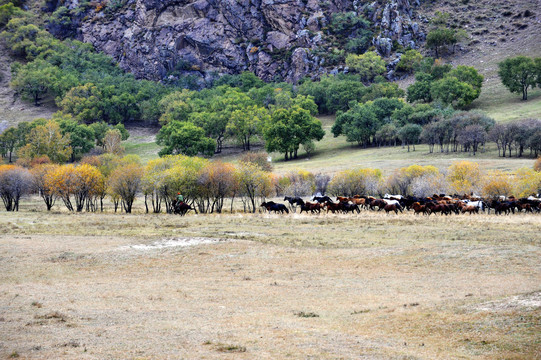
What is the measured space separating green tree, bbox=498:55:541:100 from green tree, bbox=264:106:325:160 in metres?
55.3

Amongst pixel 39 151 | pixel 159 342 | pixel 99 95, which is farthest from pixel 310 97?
pixel 159 342

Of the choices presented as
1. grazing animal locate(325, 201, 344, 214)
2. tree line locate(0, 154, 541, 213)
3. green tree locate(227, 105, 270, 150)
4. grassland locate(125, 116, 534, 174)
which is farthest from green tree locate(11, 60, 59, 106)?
grazing animal locate(325, 201, 344, 214)

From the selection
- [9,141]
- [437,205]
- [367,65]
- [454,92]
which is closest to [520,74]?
[454,92]

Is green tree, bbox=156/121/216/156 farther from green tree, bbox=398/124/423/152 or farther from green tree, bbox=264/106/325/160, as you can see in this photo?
green tree, bbox=398/124/423/152

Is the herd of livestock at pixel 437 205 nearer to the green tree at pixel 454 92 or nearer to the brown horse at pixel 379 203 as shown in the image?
the brown horse at pixel 379 203

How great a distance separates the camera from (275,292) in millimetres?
23594

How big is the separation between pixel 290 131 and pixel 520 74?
6643 cm

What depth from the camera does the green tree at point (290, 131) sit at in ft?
406

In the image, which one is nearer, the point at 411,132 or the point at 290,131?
the point at 411,132

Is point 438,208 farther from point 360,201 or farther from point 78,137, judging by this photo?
point 78,137

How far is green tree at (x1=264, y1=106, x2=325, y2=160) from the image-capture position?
123875 mm

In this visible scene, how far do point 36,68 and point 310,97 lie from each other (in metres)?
105

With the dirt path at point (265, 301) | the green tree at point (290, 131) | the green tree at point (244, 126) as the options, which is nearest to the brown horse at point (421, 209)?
the dirt path at point (265, 301)

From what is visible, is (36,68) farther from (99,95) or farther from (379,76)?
(379,76)
